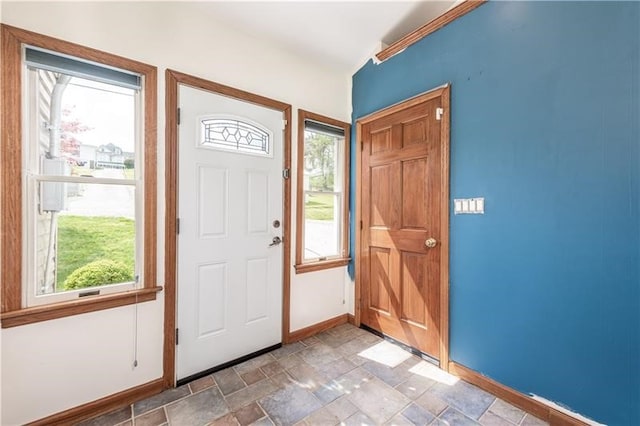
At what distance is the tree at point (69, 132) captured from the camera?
1607 millimetres

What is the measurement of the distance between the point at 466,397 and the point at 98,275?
8.47 ft

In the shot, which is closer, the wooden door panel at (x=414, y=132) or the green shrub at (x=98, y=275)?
the green shrub at (x=98, y=275)

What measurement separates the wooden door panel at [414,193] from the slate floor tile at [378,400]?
1284mm

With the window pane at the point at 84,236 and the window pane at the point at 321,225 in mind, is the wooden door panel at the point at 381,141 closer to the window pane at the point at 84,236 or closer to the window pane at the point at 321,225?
the window pane at the point at 321,225

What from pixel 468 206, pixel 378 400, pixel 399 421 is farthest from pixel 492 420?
pixel 468 206

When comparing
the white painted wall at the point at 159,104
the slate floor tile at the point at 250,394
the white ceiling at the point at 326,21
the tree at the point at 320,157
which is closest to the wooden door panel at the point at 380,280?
the tree at the point at 320,157

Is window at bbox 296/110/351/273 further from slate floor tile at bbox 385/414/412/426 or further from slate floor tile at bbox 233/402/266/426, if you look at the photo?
slate floor tile at bbox 385/414/412/426

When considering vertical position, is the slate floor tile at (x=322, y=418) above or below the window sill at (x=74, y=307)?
below

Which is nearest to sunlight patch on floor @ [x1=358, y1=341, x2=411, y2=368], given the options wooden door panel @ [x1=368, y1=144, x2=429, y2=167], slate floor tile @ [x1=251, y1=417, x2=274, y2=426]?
slate floor tile @ [x1=251, y1=417, x2=274, y2=426]

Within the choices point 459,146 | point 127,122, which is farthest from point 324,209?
point 127,122

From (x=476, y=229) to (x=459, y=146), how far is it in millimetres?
651

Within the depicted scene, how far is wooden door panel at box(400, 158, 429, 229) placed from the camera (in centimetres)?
230

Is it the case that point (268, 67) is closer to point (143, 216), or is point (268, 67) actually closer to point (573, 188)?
point (143, 216)

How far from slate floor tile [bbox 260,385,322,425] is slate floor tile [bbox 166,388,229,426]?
28cm
